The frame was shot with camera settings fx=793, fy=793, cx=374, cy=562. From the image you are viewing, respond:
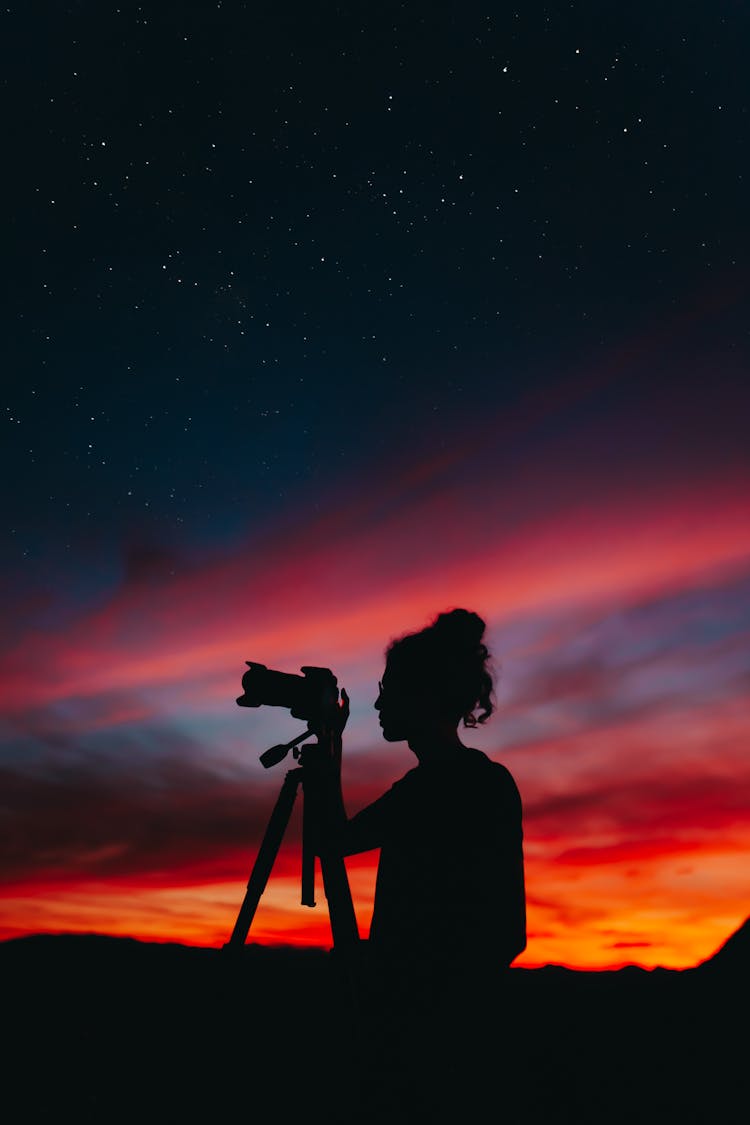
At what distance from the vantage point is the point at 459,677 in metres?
3.44

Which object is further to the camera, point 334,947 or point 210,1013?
point 210,1013

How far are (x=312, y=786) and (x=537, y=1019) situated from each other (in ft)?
14.9

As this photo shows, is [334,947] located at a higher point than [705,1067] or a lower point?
higher

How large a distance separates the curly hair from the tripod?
1.67 feet

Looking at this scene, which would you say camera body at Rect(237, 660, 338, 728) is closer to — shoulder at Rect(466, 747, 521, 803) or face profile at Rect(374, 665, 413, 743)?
face profile at Rect(374, 665, 413, 743)

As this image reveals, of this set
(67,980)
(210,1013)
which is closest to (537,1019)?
(67,980)

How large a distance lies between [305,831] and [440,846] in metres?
0.82

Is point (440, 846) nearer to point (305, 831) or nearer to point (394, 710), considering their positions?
point (394, 710)

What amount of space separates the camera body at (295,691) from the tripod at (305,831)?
8cm

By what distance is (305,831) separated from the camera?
3.51m

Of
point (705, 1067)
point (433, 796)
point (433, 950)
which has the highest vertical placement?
point (433, 796)

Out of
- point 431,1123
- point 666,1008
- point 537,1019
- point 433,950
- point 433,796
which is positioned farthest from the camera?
point 537,1019

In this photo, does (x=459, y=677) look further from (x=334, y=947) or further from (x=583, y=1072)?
(x=583, y=1072)

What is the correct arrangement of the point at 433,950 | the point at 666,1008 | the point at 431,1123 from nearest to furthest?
the point at 431,1123
the point at 433,950
the point at 666,1008
